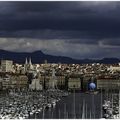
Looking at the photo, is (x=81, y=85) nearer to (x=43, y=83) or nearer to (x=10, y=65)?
(x=43, y=83)

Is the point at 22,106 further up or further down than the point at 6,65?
further down

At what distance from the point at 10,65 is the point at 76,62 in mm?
5116

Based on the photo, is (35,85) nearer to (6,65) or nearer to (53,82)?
(53,82)

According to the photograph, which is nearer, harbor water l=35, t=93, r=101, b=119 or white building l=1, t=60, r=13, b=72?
harbor water l=35, t=93, r=101, b=119

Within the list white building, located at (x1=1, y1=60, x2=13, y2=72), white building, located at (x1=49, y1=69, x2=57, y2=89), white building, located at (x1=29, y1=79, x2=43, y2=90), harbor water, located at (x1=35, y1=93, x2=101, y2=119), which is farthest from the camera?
white building, located at (x1=1, y1=60, x2=13, y2=72)

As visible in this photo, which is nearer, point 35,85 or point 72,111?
point 72,111

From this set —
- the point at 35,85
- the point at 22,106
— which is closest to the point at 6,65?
the point at 35,85

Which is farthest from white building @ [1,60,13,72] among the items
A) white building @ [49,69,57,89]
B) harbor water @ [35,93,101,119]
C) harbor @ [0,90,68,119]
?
harbor water @ [35,93,101,119]

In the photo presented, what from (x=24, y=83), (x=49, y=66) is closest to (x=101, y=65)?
(x=49, y=66)

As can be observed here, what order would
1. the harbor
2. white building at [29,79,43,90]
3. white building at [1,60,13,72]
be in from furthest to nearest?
white building at [1,60,13,72] < white building at [29,79,43,90] < the harbor

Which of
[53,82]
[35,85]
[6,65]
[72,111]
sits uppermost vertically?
[6,65]

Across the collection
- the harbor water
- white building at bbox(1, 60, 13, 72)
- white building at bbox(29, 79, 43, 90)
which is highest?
white building at bbox(1, 60, 13, 72)

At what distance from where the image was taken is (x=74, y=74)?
39.1 meters

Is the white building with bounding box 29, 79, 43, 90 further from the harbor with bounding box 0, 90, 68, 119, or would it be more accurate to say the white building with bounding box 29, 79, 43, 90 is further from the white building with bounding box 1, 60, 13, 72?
the harbor with bounding box 0, 90, 68, 119
